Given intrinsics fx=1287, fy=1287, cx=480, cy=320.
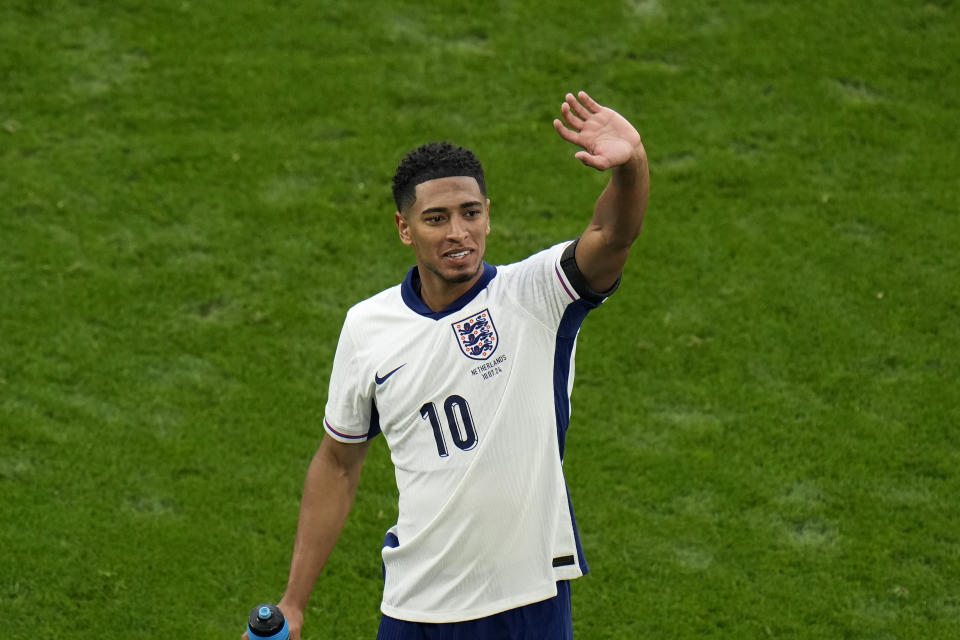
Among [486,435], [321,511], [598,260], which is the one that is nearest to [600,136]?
[598,260]

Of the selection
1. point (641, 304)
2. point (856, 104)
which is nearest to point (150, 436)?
point (641, 304)

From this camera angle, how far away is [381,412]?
461cm

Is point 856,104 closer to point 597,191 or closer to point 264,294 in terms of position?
point 597,191

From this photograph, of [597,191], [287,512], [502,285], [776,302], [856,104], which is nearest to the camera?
[502,285]

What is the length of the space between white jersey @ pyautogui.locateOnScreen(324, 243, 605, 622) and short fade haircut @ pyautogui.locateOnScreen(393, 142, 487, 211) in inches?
14.9

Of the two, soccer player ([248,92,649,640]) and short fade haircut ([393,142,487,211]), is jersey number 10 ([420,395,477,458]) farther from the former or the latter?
short fade haircut ([393,142,487,211])

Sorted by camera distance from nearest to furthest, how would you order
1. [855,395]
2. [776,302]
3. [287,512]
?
[287,512] → [855,395] → [776,302]

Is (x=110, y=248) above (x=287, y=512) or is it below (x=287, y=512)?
above

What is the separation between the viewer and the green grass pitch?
686 centimetres

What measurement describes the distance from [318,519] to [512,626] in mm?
861

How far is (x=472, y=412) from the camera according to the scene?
441 cm

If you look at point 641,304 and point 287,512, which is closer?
point 287,512

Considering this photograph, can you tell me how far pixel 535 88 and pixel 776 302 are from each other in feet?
9.84

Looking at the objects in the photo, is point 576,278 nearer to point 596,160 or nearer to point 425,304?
point 596,160
